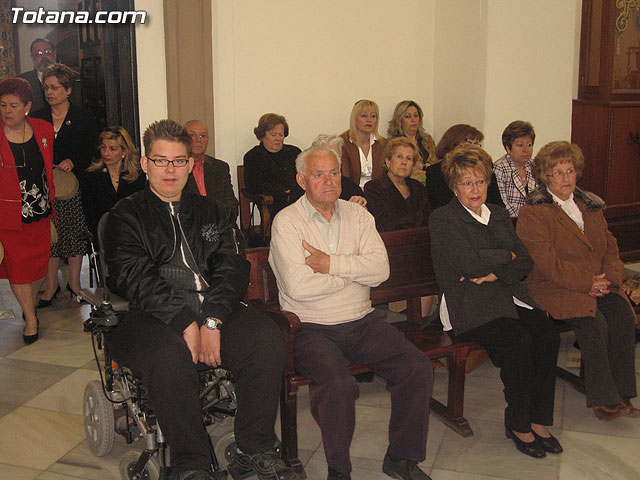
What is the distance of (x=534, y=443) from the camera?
3.16 metres

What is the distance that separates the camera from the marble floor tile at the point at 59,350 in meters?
4.27

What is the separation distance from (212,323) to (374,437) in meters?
1.02

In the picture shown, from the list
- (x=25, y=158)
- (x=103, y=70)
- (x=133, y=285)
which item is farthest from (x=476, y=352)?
(x=103, y=70)

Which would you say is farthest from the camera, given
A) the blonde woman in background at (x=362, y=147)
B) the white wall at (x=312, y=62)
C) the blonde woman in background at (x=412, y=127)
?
the blonde woman in background at (x=412, y=127)

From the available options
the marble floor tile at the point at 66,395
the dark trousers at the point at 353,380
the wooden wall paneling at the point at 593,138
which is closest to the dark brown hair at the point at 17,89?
the marble floor tile at the point at 66,395

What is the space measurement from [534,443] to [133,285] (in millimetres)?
1846

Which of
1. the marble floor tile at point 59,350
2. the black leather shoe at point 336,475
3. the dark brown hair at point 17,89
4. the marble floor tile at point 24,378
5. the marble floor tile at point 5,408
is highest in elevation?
the dark brown hair at point 17,89

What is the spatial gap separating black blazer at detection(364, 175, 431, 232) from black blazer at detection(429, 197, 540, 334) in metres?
1.05

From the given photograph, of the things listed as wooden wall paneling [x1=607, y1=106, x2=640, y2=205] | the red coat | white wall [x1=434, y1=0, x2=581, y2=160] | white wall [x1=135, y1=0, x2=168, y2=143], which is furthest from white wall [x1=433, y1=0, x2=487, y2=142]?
Answer: the red coat

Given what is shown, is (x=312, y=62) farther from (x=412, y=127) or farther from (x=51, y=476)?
(x=51, y=476)

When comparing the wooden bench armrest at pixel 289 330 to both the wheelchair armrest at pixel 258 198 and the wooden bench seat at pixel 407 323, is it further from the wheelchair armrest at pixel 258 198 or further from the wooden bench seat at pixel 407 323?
the wheelchair armrest at pixel 258 198

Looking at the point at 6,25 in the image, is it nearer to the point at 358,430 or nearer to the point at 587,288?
the point at 358,430

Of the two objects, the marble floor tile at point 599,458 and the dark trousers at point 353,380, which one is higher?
the dark trousers at point 353,380

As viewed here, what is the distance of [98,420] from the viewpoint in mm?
3090
